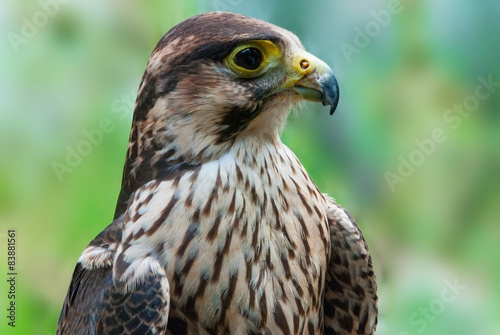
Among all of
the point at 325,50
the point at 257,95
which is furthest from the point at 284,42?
the point at 325,50

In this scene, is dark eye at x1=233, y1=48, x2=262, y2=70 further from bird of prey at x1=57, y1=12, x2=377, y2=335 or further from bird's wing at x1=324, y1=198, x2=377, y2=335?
bird's wing at x1=324, y1=198, x2=377, y2=335

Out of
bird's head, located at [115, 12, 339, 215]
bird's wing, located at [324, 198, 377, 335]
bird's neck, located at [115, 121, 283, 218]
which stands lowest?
bird's wing, located at [324, 198, 377, 335]

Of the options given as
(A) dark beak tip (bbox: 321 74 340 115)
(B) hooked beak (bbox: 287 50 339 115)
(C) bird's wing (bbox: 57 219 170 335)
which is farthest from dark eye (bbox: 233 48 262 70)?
(C) bird's wing (bbox: 57 219 170 335)

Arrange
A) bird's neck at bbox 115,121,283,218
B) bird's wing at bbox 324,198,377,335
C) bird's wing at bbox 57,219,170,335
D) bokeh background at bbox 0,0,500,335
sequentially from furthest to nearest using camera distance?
bokeh background at bbox 0,0,500,335 < bird's wing at bbox 324,198,377,335 < bird's neck at bbox 115,121,283,218 < bird's wing at bbox 57,219,170,335

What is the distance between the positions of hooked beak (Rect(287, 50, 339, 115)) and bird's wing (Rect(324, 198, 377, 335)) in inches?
21.2

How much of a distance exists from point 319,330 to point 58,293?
4.97ft

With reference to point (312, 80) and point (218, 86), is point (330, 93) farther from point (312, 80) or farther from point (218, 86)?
point (218, 86)

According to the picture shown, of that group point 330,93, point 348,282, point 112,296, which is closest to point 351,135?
point 348,282

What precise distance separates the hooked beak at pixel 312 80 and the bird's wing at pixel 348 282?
539 millimetres

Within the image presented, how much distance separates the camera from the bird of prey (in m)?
2.09

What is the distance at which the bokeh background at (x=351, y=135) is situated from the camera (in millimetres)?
3391

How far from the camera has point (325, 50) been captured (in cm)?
354

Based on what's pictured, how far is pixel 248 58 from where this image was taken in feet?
6.85

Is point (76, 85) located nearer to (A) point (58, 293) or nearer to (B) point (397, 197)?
(A) point (58, 293)
